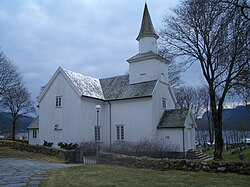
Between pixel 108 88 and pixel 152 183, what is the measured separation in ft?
78.3

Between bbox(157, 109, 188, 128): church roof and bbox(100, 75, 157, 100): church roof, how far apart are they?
3.44 metres

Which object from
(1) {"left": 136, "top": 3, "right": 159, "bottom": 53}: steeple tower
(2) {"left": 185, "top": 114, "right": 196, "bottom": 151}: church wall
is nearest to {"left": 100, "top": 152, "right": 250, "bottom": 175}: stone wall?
(2) {"left": 185, "top": 114, "right": 196, "bottom": 151}: church wall

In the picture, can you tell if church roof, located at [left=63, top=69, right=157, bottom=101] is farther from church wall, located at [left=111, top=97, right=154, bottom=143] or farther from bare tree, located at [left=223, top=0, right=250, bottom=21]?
bare tree, located at [left=223, top=0, right=250, bottom=21]

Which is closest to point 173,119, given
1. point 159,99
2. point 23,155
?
point 159,99

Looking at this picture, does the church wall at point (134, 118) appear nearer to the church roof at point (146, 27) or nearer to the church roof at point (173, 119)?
the church roof at point (173, 119)

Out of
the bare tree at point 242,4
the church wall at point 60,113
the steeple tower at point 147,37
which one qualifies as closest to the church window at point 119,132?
the church wall at point 60,113

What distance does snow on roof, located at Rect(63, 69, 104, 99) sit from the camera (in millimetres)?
28564

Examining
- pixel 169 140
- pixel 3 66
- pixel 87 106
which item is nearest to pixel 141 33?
pixel 87 106

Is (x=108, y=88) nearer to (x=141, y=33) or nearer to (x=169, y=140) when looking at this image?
(x=141, y=33)

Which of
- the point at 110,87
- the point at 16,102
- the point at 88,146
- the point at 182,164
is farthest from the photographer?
the point at 16,102

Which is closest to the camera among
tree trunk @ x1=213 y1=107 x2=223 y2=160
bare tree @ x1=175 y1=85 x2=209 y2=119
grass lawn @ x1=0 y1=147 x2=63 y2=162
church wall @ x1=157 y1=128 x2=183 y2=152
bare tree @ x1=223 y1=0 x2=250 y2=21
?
bare tree @ x1=223 y1=0 x2=250 y2=21

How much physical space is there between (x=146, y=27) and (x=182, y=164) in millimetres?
22784

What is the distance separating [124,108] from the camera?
29484mm

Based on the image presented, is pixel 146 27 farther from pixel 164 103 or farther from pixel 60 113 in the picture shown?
pixel 60 113
